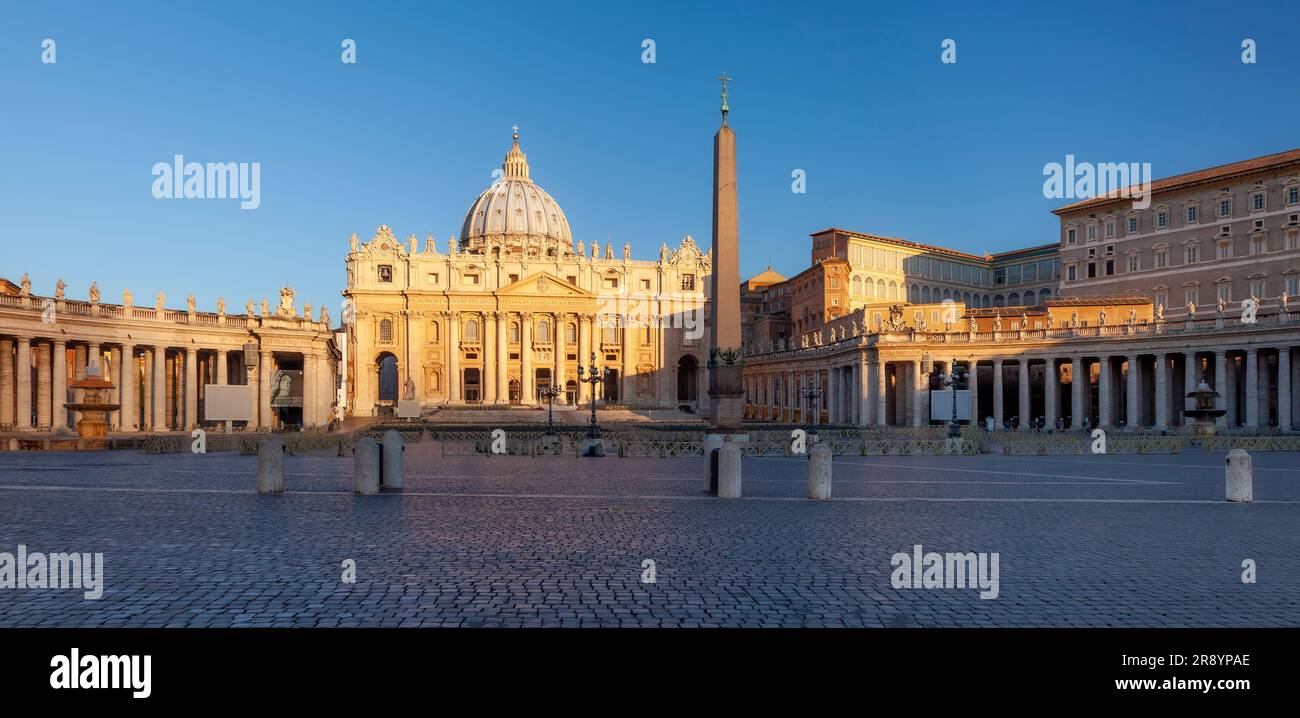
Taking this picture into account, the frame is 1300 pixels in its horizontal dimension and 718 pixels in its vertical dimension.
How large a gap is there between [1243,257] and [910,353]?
29005mm

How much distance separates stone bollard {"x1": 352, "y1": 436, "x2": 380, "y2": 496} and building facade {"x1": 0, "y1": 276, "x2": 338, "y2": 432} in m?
26.7

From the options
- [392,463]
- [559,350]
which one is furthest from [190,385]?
[559,350]

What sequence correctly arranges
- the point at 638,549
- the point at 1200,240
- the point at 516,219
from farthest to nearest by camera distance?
the point at 516,219, the point at 1200,240, the point at 638,549

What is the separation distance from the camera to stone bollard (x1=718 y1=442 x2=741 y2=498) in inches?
648

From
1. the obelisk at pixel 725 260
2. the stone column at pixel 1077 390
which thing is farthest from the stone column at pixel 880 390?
the obelisk at pixel 725 260

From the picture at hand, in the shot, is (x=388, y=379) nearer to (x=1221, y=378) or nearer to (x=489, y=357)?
(x=489, y=357)

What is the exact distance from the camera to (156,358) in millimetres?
51406

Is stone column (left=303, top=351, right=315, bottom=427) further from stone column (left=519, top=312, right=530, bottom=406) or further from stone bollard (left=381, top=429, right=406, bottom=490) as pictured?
stone column (left=519, top=312, right=530, bottom=406)

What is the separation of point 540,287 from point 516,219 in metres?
33.3

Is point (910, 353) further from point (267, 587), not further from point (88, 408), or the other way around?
point (267, 587)

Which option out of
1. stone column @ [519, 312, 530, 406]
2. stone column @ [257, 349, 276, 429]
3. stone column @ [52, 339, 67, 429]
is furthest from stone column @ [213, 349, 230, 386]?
stone column @ [519, 312, 530, 406]

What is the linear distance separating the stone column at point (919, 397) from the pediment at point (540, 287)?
5617cm

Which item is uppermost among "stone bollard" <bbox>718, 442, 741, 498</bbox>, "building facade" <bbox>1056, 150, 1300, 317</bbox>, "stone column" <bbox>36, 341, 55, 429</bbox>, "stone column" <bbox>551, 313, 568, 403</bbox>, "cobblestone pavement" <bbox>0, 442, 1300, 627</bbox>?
"building facade" <bbox>1056, 150, 1300, 317</bbox>
